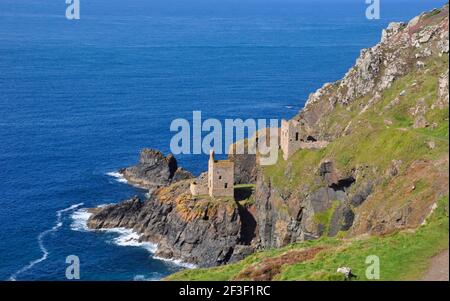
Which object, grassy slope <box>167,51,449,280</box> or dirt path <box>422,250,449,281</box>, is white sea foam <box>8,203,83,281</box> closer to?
grassy slope <box>167,51,449,280</box>

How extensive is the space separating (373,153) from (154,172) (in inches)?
2323

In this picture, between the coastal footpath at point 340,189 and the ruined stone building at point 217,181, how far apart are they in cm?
122

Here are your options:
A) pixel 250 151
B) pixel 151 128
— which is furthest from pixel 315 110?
pixel 151 128

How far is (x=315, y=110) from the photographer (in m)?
125

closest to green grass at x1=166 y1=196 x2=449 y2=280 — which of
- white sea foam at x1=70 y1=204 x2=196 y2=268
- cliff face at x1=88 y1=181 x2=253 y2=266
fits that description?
cliff face at x1=88 y1=181 x2=253 y2=266

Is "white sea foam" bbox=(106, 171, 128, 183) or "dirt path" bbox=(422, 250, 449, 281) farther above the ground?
"dirt path" bbox=(422, 250, 449, 281)

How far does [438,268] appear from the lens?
42969 mm

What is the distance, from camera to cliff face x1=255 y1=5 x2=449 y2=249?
2805 inches

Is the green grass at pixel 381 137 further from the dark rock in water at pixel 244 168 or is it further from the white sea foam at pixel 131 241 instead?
the white sea foam at pixel 131 241

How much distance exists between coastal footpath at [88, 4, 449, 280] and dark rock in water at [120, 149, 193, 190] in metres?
0.23

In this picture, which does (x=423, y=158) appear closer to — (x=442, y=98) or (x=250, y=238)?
(x=442, y=98)

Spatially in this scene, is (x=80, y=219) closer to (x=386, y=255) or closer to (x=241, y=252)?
(x=241, y=252)
